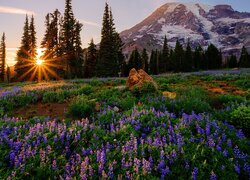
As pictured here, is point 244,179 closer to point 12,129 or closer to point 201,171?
point 201,171

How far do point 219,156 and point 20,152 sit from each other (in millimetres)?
3596

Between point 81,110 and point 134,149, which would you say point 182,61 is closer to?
point 81,110

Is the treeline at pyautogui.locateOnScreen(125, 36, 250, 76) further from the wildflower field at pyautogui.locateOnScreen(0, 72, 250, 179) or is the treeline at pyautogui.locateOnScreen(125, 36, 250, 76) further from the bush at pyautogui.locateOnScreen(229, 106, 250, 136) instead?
the wildflower field at pyautogui.locateOnScreen(0, 72, 250, 179)

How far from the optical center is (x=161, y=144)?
4711mm

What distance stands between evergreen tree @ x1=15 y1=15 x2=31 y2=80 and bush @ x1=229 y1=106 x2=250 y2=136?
5951cm

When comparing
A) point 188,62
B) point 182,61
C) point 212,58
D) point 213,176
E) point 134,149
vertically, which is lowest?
point 213,176

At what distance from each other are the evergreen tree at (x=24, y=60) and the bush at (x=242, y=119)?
59.5 m

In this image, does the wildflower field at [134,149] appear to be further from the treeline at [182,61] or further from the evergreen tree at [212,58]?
the evergreen tree at [212,58]

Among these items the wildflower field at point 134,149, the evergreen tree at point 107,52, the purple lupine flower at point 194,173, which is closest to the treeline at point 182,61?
the evergreen tree at point 107,52

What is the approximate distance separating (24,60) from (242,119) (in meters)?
63.6

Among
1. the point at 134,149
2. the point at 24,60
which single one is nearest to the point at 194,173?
the point at 134,149

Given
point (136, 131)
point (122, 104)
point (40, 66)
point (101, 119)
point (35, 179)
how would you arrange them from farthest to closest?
point (40, 66) → point (122, 104) → point (101, 119) → point (136, 131) → point (35, 179)

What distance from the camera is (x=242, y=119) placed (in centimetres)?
619

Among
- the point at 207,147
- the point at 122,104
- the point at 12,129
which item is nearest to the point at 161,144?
the point at 207,147
